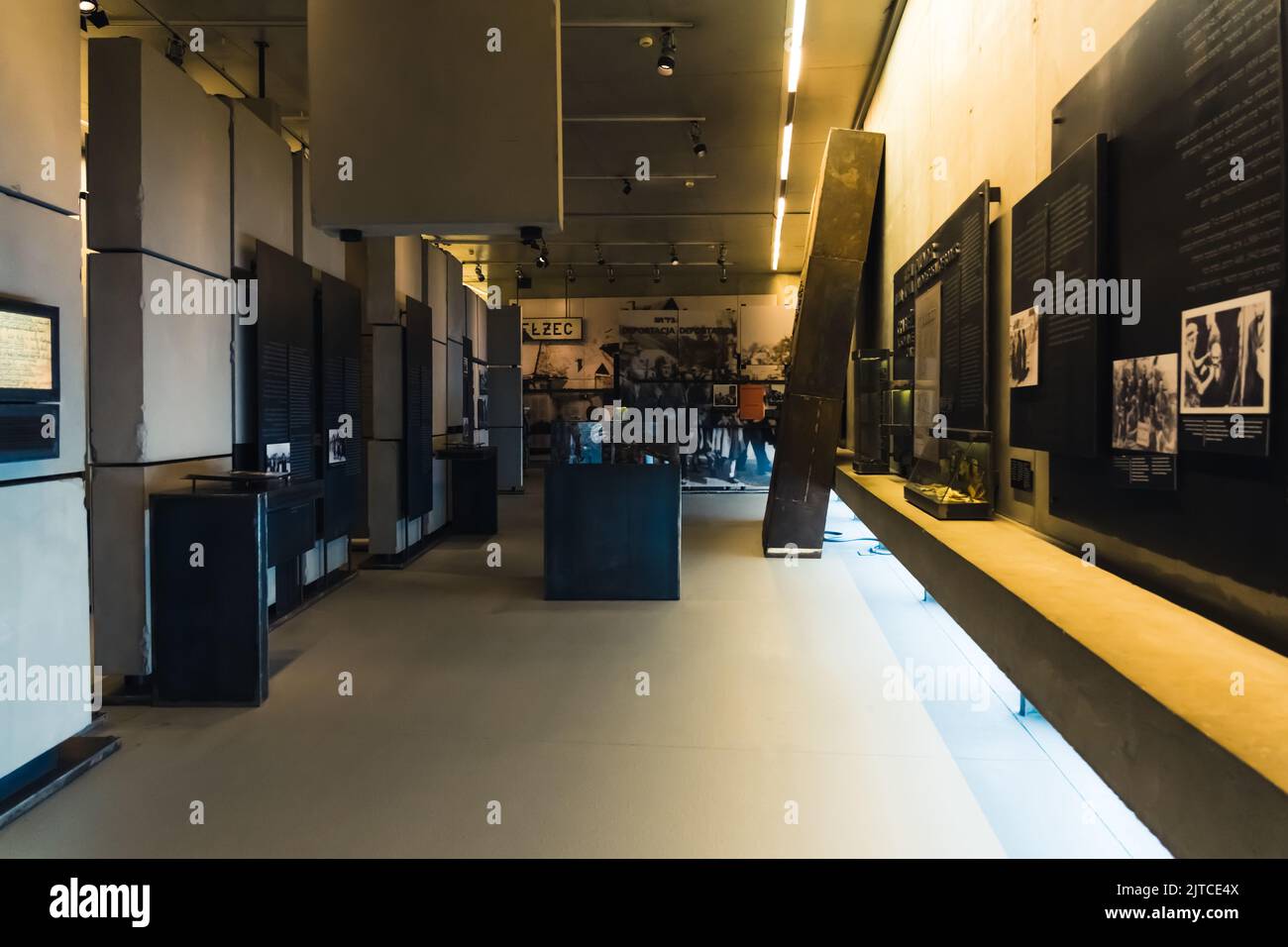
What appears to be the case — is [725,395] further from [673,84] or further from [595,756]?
[595,756]

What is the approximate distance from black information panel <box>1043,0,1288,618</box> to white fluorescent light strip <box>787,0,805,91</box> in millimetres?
4370

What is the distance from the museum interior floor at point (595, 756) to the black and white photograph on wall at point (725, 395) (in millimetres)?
11080

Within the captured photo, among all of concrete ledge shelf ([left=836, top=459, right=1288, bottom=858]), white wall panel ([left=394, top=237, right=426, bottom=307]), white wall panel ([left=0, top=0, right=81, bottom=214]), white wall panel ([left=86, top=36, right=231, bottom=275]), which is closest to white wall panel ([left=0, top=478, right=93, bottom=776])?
white wall panel ([left=0, top=0, right=81, bottom=214])

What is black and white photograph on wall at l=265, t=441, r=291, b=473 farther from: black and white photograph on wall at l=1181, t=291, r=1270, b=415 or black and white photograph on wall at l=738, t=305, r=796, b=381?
black and white photograph on wall at l=738, t=305, r=796, b=381

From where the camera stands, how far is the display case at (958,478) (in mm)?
3938

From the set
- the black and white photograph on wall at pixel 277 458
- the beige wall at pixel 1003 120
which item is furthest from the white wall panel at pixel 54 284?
the beige wall at pixel 1003 120

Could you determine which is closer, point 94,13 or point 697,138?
point 94,13

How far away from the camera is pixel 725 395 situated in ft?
54.0

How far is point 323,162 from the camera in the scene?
12.6 feet

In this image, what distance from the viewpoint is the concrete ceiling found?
6.38m

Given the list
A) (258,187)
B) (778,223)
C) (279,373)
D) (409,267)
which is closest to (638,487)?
(279,373)

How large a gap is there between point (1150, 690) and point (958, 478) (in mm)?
2828

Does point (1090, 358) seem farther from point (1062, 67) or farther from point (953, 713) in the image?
point (953, 713)
